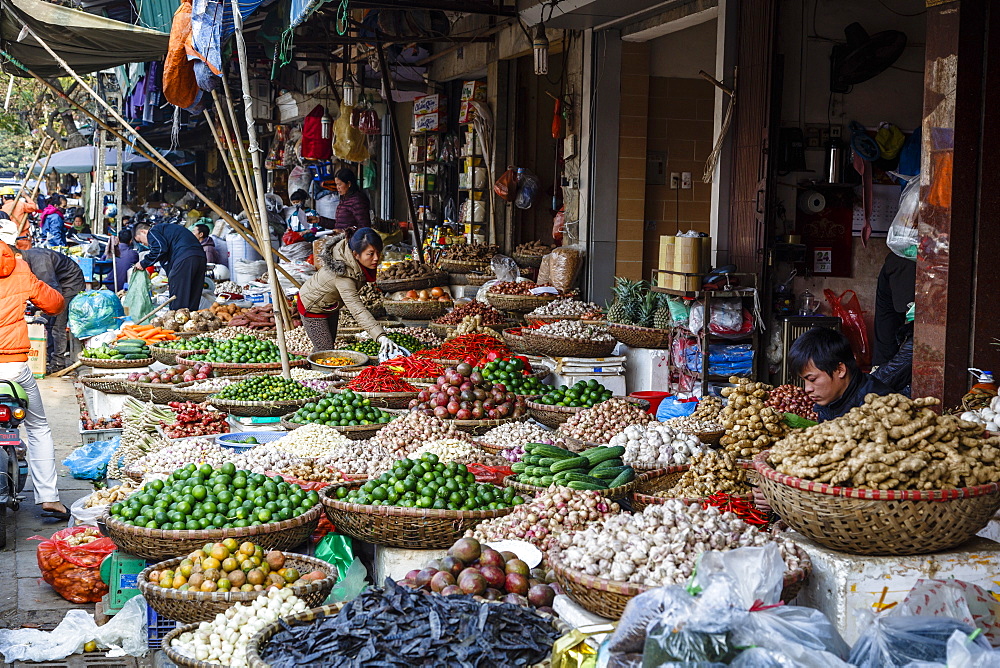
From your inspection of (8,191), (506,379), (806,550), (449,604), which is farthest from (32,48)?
(8,191)

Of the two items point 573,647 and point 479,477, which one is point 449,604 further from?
point 479,477

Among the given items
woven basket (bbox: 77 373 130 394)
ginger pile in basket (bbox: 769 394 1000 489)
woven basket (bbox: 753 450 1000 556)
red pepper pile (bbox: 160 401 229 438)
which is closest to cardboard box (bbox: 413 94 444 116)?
woven basket (bbox: 77 373 130 394)

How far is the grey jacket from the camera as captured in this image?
24.8 feet

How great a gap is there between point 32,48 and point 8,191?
8.77m

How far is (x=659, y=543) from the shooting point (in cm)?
306

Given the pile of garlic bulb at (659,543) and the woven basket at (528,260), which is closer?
the pile of garlic bulb at (659,543)

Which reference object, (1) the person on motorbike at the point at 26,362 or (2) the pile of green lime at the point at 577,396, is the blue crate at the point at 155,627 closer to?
(2) the pile of green lime at the point at 577,396

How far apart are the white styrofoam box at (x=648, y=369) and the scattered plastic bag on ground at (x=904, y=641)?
5.64 m

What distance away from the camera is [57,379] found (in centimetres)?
1198

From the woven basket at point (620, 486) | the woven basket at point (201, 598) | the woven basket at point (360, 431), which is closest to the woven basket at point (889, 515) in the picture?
the woven basket at point (620, 486)

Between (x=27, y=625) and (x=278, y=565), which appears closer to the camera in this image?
(x=278, y=565)

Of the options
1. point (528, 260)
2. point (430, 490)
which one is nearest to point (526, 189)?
point (528, 260)

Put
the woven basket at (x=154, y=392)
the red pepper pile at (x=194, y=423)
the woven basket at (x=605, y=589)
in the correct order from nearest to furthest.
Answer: the woven basket at (x=605, y=589)
the red pepper pile at (x=194, y=423)
the woven basket at (x=154, y=392)

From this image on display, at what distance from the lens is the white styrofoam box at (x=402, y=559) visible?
3.93 meters
